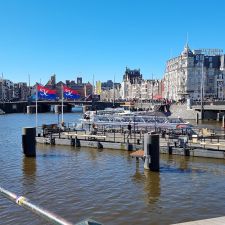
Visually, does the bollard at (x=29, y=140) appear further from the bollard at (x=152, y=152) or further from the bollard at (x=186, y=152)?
the bollard at (x=186, y=152)

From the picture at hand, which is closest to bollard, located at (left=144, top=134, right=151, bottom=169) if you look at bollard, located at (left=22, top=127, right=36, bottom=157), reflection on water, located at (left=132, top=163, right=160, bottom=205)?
reflection on water, located at (left=132, top=163, right=160, bottom=205)

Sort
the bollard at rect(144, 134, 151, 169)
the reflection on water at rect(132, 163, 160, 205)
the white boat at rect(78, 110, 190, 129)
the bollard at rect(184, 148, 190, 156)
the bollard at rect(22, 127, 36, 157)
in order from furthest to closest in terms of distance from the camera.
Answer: the white boat at rect(78, 110, 190, 129), the bollard at rect(22, 127, 36, 157), the bollard at rect(184, 148, 190, 156), the bollard at rect(144, 134, 151, 169), the reflection on water at rect(132, 163, 160, 205)

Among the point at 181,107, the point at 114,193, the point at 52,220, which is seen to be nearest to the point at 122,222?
the point at 114,193

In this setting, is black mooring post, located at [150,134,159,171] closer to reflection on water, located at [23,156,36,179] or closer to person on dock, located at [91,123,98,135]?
reflection on water, located at [23,156,36,179]

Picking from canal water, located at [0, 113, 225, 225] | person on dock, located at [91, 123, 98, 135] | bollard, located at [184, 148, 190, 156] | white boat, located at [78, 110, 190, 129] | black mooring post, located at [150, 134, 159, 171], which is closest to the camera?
canal water, located at [0, 113, 225, 225]

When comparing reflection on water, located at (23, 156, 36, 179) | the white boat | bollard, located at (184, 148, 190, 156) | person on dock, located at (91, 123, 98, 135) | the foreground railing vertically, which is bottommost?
reflection on water, located at (23, 156, 36, 179)

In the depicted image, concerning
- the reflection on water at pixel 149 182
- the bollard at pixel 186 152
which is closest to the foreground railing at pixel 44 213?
the reflection on water at pixel 149 182

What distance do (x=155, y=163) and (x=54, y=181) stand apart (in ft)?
27.1

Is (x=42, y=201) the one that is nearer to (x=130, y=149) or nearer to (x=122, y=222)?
(x=122, y=222)

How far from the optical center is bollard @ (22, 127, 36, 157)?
134 feet

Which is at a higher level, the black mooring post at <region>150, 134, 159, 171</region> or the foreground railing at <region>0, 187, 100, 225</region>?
the foreground railing at <region>0, 187, 100, 225</region>

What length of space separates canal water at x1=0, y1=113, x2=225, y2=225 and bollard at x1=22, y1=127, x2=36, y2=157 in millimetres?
994

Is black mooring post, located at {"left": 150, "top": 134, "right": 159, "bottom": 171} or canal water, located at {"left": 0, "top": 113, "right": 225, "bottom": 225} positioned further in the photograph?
black mooring post, located at {"left": 150, "top": 134, "right": 159, "bottom": 171}

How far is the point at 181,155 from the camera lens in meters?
40.7
